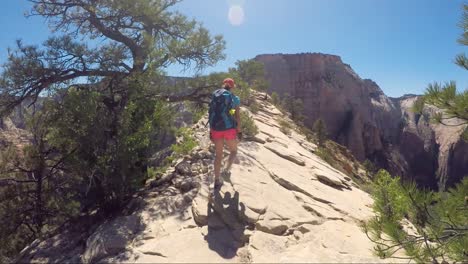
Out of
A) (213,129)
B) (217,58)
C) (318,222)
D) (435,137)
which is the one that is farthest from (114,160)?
(435,137)

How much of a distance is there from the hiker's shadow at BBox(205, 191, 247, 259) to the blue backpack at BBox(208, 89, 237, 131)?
3.70 ft

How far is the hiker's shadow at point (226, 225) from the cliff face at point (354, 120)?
4573cm

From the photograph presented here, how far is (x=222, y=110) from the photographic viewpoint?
608 cm

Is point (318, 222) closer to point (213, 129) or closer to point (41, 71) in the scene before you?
point (213, 129)

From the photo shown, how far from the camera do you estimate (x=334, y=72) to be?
5716cm

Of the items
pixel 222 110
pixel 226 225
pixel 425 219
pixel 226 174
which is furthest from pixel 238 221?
pixel 425 219

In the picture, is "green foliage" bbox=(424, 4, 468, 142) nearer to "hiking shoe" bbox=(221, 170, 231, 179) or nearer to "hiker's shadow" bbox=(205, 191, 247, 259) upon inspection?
"hiker's shadow" bbox=(205, 191, 247, 259)

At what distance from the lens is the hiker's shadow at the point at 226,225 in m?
4.86

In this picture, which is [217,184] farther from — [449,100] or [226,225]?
[449,100]

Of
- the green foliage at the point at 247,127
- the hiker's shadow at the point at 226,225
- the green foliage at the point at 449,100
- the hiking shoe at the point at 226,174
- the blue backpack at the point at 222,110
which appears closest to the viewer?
the green foliage at the point at 449,100

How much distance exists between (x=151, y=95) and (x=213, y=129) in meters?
2.08

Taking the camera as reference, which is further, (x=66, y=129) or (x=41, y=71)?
(x=41, y=71)

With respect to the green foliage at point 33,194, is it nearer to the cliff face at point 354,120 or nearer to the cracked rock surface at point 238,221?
the cracked rock surface at point 238,221

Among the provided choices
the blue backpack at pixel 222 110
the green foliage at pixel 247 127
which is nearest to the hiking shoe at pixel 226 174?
the blue backpack at pixel 222 110
